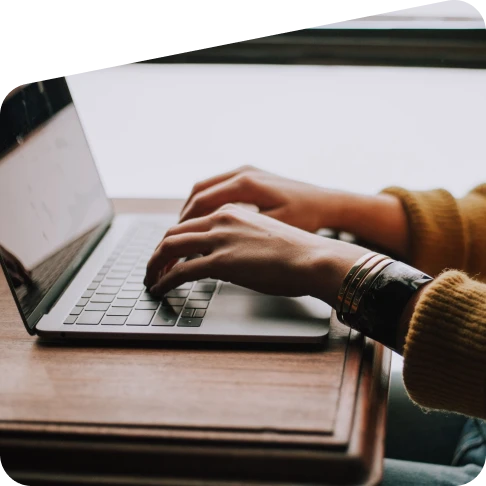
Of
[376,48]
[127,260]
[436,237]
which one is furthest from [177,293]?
[376,48]

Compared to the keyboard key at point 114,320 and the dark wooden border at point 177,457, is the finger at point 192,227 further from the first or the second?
the dark wooden border at point 177,457

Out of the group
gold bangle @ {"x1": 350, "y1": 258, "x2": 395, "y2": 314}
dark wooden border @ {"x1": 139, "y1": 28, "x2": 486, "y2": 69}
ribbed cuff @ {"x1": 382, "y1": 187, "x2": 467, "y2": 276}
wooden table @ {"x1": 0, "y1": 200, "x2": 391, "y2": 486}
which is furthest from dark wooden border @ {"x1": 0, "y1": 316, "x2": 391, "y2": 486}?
dark wooden border @ {"x1": 139, "y1": 28, "x2": 486, "y2": 69}

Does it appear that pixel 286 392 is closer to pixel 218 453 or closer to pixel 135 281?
pixel 218 453

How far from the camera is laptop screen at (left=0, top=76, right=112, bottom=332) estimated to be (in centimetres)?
64

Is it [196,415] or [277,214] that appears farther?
[277,214]

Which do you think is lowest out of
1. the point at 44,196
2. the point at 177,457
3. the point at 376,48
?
the point at 177,457

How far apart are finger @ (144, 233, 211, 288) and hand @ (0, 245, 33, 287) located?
13 cm

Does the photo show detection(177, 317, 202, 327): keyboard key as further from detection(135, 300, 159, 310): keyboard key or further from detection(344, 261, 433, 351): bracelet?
detection(344, 261, 433, 351): bracelet

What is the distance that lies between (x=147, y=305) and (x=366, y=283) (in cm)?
24

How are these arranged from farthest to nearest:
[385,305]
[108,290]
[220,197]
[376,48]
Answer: [376,48] < [220,197] < [108,290] < [385,305]

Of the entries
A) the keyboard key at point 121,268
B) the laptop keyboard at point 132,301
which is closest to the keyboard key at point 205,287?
the laptop keyboard at point 132,301

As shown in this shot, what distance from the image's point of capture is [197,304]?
2.13ft

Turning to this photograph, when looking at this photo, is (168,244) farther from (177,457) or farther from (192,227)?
(177,457)

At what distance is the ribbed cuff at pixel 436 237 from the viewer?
766 millimetres
